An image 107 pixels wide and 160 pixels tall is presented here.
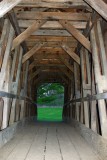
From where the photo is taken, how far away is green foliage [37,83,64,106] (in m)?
35.8

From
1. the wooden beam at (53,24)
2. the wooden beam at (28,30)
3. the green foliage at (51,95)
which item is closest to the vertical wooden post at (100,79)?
the wooden beam at (53,24)

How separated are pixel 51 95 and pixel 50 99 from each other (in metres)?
1.03

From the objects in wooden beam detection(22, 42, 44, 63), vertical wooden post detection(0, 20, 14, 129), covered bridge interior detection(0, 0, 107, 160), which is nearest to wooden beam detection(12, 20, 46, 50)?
covered bridge interior detection(0, 0, 107, 160)

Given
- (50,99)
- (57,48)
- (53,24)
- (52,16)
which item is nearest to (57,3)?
(52,16)

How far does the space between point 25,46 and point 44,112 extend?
2752cm

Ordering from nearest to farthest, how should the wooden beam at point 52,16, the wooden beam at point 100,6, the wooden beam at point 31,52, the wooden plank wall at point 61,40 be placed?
the wooden beam at point 100,6
the wooden plank wall at point 61,40
the wooden beam at point 52,16
the wooden beam at point 31,52

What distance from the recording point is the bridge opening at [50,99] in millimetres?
35484

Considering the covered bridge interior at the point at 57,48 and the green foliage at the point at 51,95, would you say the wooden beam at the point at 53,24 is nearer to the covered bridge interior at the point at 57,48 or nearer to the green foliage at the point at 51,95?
the covered bridge interior at the point at 57,48

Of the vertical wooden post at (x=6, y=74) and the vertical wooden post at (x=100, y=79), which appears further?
the vertical wooden post at (x=6, y=74)

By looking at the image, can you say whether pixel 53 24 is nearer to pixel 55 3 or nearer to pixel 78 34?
pixel 78 34

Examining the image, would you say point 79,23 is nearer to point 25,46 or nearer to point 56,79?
point 25,46

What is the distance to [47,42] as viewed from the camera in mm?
8688

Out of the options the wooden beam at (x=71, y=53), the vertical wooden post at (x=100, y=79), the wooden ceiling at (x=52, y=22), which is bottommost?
the vertical wooden post at (x=100, y=79)

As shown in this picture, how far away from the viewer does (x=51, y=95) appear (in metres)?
37.2
